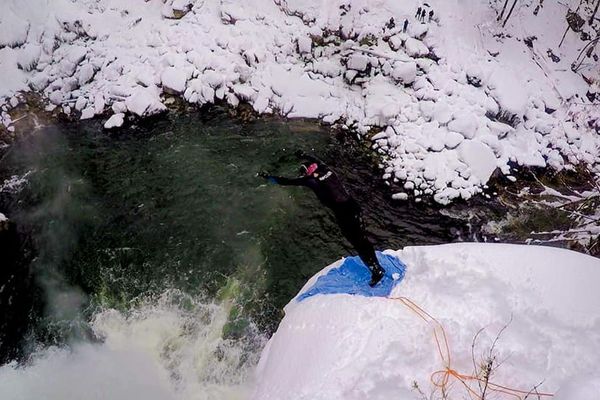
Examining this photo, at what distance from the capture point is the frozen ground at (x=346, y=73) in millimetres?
7438

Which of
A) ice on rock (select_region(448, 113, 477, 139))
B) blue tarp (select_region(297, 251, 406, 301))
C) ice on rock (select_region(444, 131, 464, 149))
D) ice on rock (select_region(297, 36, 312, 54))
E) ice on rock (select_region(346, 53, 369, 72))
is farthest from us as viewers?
ice on rock (select_region(297, 36, 312, 54))

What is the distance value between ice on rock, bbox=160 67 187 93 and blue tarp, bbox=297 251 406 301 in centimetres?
440

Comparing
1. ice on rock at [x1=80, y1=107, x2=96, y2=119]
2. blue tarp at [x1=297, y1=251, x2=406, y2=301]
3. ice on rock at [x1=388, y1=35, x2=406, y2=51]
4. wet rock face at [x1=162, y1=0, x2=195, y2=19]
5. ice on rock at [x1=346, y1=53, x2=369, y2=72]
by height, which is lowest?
ice on rock at [x1=80, y1=107, x2=96, y2=119]

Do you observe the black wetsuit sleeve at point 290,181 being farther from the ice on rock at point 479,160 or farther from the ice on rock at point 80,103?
the ice on rock at point 80,103

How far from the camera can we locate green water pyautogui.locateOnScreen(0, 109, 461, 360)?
211 inches

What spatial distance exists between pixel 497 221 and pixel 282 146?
3.33 metres

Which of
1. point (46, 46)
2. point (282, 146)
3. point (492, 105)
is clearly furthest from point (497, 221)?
point (46, 46)

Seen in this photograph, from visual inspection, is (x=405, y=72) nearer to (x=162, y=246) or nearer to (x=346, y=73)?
(x=346, y=73)

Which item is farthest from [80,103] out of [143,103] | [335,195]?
[335,195]

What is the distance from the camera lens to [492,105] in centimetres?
786

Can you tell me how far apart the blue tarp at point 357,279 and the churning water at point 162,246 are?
804 mm

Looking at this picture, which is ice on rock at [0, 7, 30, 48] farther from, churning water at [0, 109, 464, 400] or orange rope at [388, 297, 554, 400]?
orange rope at [388, 297, 554, 400]

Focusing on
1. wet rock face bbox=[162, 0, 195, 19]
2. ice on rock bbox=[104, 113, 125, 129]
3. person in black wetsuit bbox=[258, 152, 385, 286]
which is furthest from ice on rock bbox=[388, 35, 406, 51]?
ice on rock bbox=[104, 113, 125, 129]

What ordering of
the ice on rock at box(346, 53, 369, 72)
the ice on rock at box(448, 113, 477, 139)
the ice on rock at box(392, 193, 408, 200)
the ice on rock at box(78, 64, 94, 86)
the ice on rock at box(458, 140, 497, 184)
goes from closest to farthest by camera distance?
the ice on rock at box(392, 193, 408, 200), the ice on rock at box(458, 140, 497, 184), the ice on rock at box(448, 113, 477, 139), the ice on rock at box(78, 64, 94, 86), the ice on rock at box(346, 53, 369, 72)
